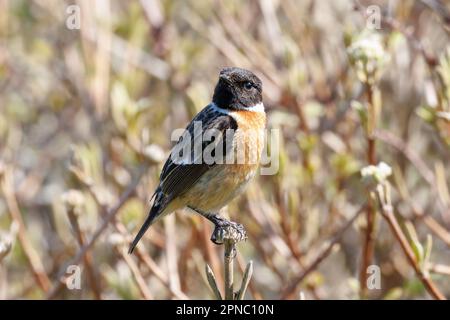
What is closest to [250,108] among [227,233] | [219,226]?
[219,226]

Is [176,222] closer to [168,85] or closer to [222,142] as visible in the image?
[168,85]

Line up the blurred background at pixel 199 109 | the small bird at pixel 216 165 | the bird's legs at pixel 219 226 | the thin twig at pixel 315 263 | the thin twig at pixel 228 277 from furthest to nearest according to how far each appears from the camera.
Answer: the small bird at pixel 216 165
the blurred background at pixel 199 109
the bird's legs at pixel 219 226
the thin twig at pixel 315 263
the thin twig at pixel 228 277

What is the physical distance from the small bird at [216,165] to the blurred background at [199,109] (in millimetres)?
122

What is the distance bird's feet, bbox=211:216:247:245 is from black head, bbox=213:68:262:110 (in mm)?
603

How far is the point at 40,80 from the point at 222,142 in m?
2.73

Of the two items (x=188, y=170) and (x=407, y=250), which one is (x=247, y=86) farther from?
(x=407, y=250)

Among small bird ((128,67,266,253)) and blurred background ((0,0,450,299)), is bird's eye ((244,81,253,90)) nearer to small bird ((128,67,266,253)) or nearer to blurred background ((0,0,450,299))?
small bird ((128,67,266,253))

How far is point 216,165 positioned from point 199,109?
338 millimetres

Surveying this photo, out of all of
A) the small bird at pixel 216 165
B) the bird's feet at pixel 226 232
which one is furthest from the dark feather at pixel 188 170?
the bird's feet at pixel 226 232

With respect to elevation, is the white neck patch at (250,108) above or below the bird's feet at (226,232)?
above

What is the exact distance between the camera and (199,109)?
14.9 feet

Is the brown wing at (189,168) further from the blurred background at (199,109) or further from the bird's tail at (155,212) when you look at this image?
the blurred background at (199,109)

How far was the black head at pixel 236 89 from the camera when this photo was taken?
450 cm

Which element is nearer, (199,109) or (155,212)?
(155,212)
